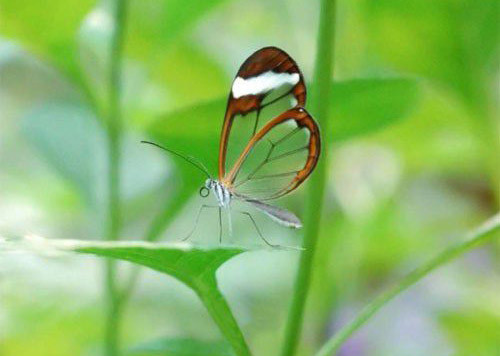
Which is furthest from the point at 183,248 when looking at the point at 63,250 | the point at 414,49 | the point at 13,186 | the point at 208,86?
the point at 13,186

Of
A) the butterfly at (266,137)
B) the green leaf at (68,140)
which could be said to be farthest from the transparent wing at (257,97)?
the green leaf at (68,140)

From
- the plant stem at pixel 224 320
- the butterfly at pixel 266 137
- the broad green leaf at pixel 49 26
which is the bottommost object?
the plant stem at pixel 224 320

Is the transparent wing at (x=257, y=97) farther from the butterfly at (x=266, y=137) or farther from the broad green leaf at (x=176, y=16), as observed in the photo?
the broad green leaf at (x=176, y=16)

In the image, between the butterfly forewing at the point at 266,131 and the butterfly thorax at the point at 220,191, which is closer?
the butterfly forewing at the point at 266,131

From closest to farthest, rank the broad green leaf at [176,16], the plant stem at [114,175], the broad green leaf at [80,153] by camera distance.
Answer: the plant stem at [114,175] < the broad green leaf at [176,16] < the broad green leaf at [80,153]

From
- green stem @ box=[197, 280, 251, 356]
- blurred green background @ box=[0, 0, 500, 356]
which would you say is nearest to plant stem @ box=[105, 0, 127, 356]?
blurred green background @ box=[0, 0, 500, 356]
